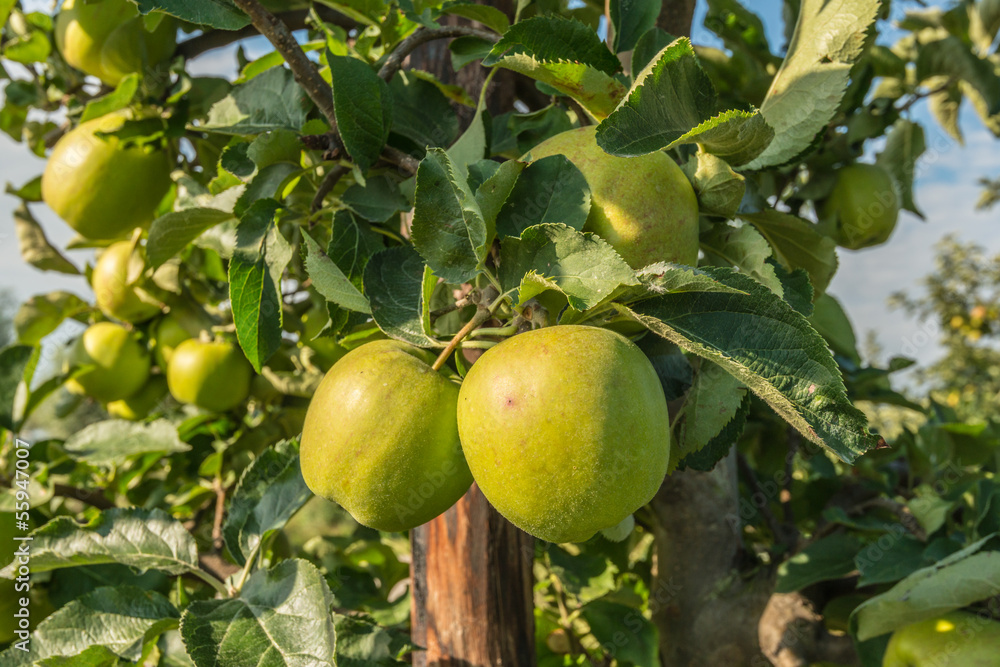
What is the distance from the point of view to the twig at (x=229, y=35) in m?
1.29

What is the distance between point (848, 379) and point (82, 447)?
1.47m

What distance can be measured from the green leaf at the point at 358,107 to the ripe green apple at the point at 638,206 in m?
0.20

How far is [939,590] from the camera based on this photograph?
0.90 m

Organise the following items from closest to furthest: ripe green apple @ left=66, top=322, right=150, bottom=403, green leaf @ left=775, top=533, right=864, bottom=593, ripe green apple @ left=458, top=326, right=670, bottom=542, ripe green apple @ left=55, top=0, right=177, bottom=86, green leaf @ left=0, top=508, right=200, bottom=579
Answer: ripe green apple @ left=458, top=326, right=670, bottom=542 < green leaf @ left=0, top=508, right=200, bottom=579 < green leaf @ left=775, top=533, right=864, bottom=593 < ripe green apple @ left=55, top=0, right=177, bottom=86 < ripe green apple @ left=66, top=322, right=150, bottom=403

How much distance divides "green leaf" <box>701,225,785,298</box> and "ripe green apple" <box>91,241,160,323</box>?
1106 millimetres

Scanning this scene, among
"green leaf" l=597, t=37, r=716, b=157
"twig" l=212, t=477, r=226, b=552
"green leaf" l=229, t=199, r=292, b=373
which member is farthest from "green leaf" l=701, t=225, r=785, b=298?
"twig" l=212, t=477, r=226, b=552

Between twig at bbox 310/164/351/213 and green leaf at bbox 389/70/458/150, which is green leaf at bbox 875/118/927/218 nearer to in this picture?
green leaf at bbox 389/70/458/150

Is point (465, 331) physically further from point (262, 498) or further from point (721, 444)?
point (262, 498)

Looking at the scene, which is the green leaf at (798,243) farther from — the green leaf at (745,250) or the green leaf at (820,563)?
the green leaf at (820,563)

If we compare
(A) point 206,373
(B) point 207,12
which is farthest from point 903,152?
(A) point 206,373

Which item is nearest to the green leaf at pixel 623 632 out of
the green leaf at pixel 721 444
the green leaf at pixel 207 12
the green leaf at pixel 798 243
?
the green leaf at pixel 721 444

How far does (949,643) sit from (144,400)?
158cm

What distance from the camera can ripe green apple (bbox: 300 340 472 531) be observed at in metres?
0.55

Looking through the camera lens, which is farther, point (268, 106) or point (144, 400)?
point (144, 400)
